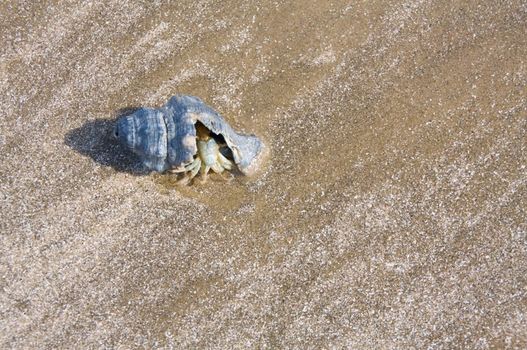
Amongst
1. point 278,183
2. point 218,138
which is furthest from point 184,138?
point 278,183

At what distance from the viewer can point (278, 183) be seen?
4711mm

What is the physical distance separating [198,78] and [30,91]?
1534 mm

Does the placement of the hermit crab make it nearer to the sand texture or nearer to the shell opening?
the shell opening

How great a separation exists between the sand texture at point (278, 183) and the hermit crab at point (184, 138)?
0.74 feet

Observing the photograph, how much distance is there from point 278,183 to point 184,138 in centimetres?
93

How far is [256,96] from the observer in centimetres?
496

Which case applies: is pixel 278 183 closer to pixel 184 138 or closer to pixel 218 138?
pixel 218 138

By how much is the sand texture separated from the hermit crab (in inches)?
8.9

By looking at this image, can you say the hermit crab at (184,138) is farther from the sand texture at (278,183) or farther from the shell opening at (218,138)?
the sand texture at (278,183)

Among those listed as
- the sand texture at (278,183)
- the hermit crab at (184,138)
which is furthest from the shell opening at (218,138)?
the sand texture at (278,183)

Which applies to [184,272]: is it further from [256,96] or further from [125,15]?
[125,15]

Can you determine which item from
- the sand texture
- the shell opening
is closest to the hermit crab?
the shell opening

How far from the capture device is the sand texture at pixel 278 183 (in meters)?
4.31

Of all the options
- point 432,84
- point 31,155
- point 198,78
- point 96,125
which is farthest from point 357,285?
point 31,155
